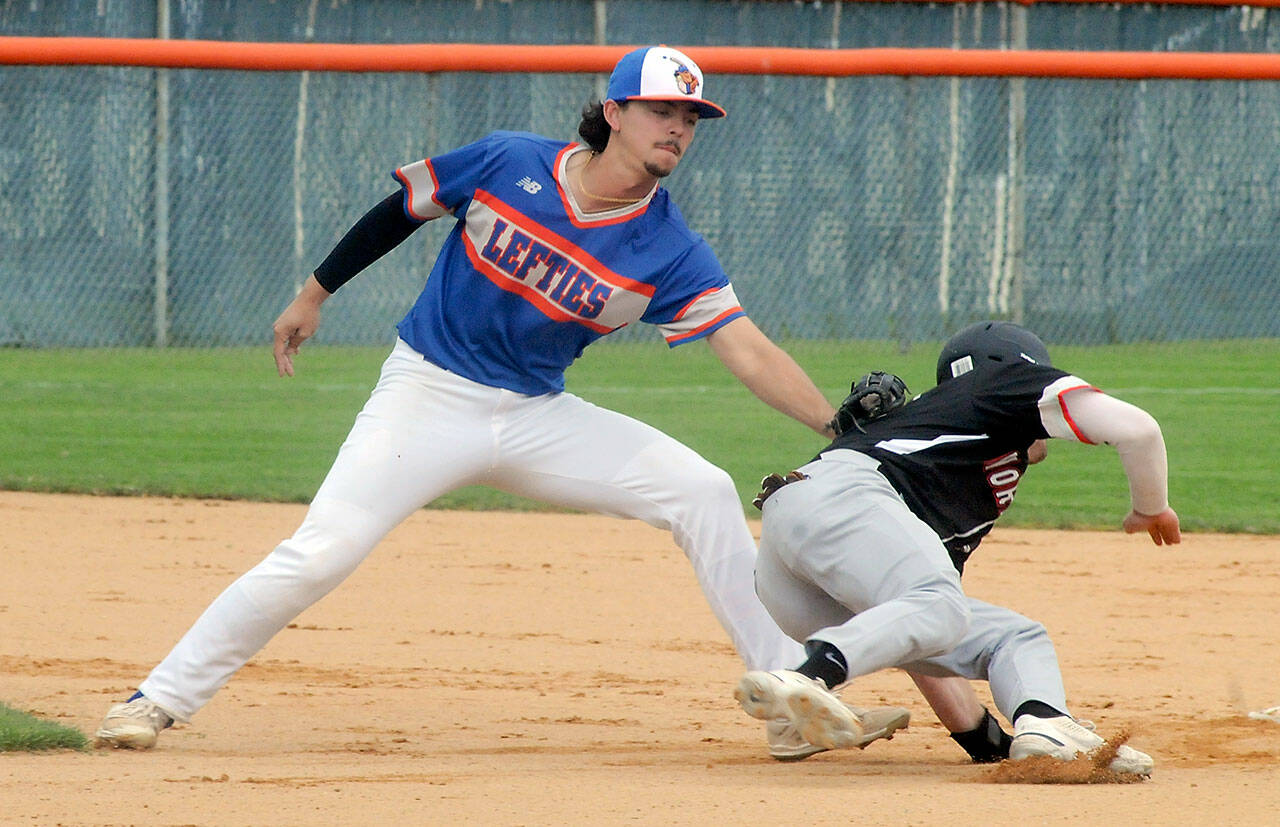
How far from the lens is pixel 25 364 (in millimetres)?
12797

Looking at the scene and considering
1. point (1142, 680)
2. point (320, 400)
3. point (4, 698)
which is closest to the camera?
point (4, 698)

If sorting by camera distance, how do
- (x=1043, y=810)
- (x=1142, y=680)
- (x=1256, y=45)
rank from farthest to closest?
(x=1256, y=45) → (x=1142, y=680) → (x=1043, y=810)

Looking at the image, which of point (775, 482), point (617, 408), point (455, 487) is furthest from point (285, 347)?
point (617, 408)

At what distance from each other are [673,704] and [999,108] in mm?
10111

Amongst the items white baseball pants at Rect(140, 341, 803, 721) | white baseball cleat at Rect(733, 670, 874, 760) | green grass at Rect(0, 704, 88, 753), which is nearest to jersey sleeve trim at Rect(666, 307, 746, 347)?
white baseball pants at Rect(140, 341, 803, 721)

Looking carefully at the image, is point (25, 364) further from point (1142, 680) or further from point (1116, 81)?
point (1142, 680)

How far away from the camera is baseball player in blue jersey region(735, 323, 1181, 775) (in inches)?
134

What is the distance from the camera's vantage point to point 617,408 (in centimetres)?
1063

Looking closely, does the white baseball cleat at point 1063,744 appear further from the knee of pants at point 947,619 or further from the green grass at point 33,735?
the green grass at point 33,735

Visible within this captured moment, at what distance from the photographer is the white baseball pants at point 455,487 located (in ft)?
13.0

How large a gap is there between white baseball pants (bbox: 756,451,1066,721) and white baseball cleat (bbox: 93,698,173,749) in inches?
59.0

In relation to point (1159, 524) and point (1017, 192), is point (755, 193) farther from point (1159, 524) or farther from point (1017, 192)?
point (1159, 524)

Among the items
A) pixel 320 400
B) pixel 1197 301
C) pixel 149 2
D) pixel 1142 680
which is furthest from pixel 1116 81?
pixel 1142 680

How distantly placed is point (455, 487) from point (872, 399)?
43.1 inches
